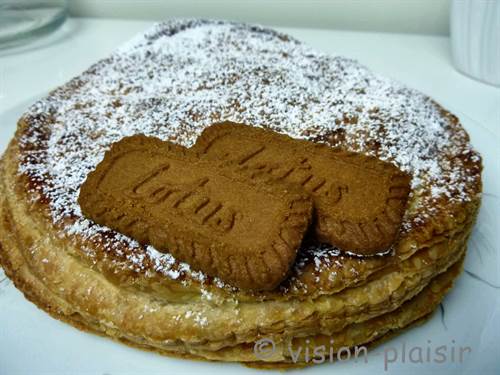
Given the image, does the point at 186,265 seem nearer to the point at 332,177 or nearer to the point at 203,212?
the point at 203,212

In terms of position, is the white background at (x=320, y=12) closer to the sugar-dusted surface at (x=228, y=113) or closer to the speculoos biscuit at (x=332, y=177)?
the sugar-dusted surface at (x=228, y=113)

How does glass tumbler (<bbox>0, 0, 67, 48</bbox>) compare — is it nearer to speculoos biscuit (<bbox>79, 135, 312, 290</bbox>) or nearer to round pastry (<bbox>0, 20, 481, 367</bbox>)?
round pastry (<bbox>0, 20, 481, 367</bbox>)

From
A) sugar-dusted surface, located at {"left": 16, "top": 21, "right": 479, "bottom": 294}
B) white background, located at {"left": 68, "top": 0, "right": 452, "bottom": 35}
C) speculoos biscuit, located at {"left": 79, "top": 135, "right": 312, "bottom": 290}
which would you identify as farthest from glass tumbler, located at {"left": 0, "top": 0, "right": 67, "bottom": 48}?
speculoos biscuit, located at {"left": 79, "top": 135, "right": 312, "bottom": 290}

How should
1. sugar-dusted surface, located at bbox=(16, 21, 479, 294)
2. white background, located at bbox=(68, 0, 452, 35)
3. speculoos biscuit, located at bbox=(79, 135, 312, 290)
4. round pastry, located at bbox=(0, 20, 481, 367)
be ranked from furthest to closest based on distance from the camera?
white background, located at bbox=(68, 0, 452, 35), sugar-dusted surface, located at bbox=(16, 21, 479, 294), round pastry, located at bbox=(0, 20, 481, 367), speculoos biscuit, located at bbox=(79, 135, 312, 290)

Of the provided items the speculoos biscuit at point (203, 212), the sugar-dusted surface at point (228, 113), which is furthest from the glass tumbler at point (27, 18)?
the speculoos biscuit at point (203, 212)

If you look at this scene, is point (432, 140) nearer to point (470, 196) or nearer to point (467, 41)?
point (470, 196)

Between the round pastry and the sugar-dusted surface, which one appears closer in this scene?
the round pastry

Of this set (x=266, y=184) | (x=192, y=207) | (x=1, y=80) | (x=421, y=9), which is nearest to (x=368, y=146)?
(x=266, y=184)
